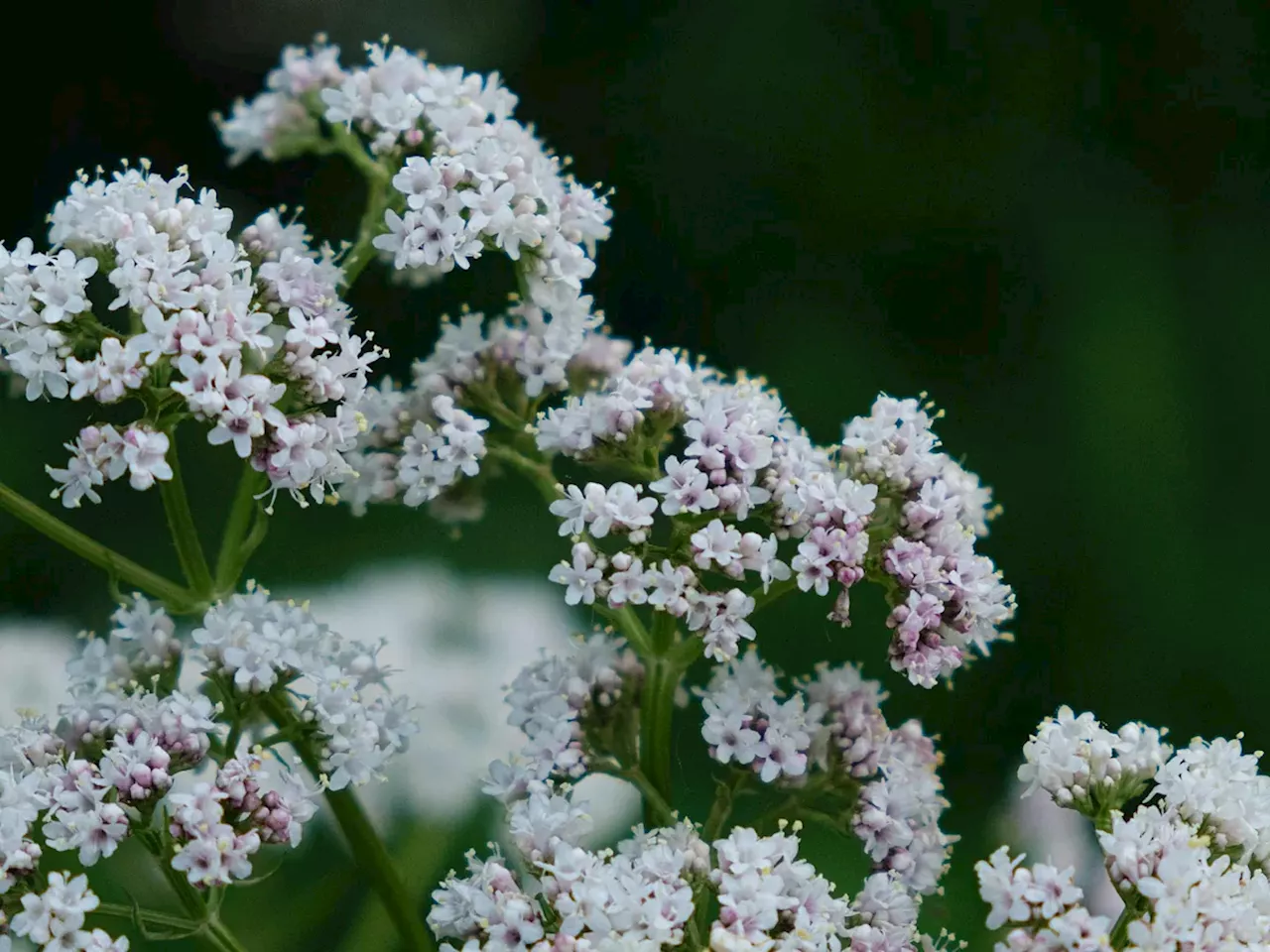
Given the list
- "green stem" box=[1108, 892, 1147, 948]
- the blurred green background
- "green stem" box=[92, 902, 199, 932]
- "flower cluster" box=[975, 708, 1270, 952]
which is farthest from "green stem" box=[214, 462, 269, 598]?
the blurred green background

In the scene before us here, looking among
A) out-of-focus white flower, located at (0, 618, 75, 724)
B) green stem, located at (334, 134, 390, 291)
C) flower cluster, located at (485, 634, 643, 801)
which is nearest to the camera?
flower cluster, located at (485, 634, 643, 801)

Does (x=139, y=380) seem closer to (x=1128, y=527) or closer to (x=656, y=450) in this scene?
(x=656, y=450)

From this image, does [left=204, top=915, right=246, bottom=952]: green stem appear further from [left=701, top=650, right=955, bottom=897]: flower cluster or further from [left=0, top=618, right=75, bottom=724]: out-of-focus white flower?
[left=0, top=618, right=75, bottom=724]: out-of-focus white flower

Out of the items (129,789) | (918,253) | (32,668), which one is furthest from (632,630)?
(918,253)

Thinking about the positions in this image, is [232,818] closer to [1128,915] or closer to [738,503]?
[738,503]

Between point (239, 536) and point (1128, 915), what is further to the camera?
point (239, 536)

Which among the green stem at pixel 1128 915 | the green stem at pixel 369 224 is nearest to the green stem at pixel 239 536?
the green stem at pixel 369 224
